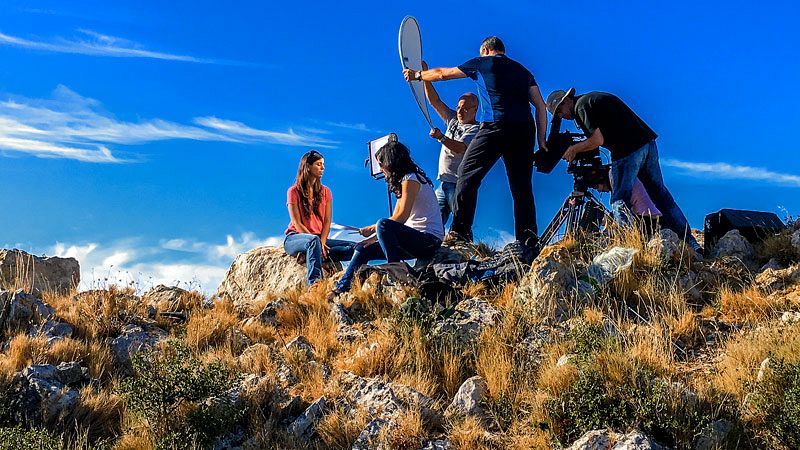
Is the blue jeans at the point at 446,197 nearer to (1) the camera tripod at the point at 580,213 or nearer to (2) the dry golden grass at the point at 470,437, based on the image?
(1) the camera tripod at the point at 580,213

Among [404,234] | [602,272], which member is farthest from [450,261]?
[602,272]

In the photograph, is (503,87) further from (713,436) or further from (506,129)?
(713,436)

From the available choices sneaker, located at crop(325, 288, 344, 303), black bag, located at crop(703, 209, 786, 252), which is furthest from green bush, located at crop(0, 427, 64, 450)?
black bag, located at crop(703, 209, 786, 252)

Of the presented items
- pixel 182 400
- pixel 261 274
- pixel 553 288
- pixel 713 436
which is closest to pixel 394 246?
pixel 553 288

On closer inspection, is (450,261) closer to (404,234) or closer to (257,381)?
(404,234)

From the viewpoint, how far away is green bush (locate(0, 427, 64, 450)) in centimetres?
608

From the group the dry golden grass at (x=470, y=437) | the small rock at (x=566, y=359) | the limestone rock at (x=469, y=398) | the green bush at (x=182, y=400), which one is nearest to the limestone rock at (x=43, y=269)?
the green bush at (x=182, y=400)

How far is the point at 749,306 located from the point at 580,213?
221 cm

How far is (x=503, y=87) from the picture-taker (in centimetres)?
889

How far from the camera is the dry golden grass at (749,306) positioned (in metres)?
7.67

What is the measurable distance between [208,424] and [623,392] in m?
3.17

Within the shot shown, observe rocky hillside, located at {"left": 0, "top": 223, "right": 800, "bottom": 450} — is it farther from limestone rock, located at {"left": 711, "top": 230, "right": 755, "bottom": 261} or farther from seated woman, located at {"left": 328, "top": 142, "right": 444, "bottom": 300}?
seated woman, located at {"left": 328, "top": 142, "right": 444, "bottom": 300}

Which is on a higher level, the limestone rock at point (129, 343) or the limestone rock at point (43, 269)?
the limestone rock at point (43, 269)

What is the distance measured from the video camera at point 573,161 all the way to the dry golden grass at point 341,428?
158 inches
